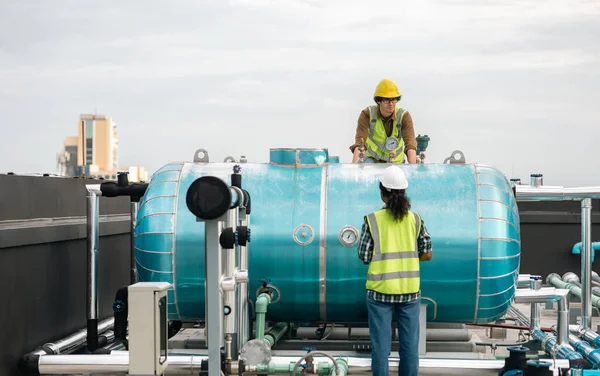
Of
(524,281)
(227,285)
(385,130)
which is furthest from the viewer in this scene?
(524,281)

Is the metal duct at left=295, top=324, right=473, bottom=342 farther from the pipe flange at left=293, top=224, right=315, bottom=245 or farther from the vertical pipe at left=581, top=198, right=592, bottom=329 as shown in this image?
the pipe flange at left=293, top=224, right=315, bottom=245

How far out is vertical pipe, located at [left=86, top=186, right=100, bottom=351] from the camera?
874 centimetres

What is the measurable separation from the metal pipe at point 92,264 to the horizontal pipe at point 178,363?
1.16 m

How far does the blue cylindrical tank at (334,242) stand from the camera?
25.1 ft

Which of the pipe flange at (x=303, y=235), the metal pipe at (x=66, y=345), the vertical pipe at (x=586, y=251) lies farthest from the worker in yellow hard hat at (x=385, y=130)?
the metal pipe at (x=66, y=345)

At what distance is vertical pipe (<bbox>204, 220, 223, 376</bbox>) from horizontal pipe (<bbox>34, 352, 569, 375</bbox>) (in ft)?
4.47

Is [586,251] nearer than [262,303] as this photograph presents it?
No

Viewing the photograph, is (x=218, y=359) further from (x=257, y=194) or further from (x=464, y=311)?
(x=464, y=311)

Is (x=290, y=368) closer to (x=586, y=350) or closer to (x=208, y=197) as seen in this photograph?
(x=208, y=197)

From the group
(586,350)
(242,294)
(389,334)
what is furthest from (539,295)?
(242,294)

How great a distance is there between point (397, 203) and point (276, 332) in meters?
2.17

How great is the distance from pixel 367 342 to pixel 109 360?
257cm

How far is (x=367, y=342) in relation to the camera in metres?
8.36

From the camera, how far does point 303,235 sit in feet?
25.1
